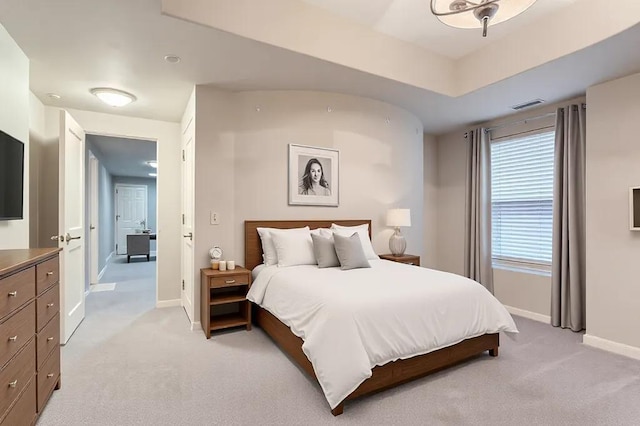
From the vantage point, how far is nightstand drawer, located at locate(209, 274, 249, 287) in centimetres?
318

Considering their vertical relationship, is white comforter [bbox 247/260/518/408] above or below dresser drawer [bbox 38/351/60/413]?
above

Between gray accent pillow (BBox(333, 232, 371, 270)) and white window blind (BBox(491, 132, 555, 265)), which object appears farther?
white window blind (BBox(491, 132, 555, 265))

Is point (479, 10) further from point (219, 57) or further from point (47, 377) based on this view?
point (47, 377)

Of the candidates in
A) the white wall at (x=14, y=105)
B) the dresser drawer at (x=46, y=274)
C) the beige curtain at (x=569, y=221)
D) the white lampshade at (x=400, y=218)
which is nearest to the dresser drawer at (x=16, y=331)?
the dresser drawer at (x=46, y=274)

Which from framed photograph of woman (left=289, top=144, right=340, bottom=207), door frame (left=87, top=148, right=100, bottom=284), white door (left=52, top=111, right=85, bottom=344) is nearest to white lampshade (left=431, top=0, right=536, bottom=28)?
framed photograph of woman (left=289, top=144, right=340, bottom=207)

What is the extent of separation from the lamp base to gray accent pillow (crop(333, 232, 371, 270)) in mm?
A: 1134

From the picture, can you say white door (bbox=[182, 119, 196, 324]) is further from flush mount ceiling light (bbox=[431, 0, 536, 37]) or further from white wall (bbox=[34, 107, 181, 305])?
flush mount ceiling light (bbox=[431, 0, 536, 37])

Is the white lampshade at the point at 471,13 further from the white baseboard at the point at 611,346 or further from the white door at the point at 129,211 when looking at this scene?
the white door at the point at 129,211

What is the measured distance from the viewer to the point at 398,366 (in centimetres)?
226

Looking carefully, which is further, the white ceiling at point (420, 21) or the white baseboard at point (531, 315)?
the white baseboard at point (531, 315)

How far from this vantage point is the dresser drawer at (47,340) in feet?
6.21

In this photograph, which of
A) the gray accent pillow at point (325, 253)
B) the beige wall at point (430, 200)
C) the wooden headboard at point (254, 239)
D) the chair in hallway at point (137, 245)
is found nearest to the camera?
the gray accent pillow at point (325, 253)

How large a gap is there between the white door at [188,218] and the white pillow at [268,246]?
2.48 feet

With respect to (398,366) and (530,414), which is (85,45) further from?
(530,414)
